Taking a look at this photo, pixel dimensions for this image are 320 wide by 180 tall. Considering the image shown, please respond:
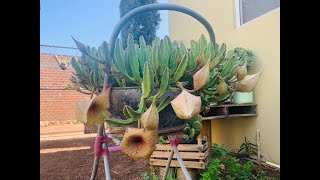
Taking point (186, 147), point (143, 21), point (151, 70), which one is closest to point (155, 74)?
point (151, 70)

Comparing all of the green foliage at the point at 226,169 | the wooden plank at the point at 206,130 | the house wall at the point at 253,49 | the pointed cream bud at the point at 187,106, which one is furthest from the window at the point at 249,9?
the pointed cream bud at the point at 187,106

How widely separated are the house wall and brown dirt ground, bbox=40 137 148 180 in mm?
611

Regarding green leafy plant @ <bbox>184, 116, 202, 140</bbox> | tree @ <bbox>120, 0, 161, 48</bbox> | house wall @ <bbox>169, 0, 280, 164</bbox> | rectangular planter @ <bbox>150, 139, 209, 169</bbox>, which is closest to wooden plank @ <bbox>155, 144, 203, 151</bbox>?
rectangular planter @ <bbox>150, 139, 209, 169</bbox>

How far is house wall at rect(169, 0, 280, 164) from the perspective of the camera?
46.0 inches

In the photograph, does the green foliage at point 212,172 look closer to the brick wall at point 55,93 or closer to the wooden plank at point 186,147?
the wooden plank at point 186,147

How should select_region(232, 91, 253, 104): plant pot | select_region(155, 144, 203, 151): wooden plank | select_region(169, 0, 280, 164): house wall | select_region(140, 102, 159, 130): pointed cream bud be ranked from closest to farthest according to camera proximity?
select_region(140, 102, 159, 130): pointed cream bud < select_region(155, 144, 203, 151): wooden plank < select_region(169, 0, 280, 164): house wall < select_region(232, 91, 253, 104): plant pot

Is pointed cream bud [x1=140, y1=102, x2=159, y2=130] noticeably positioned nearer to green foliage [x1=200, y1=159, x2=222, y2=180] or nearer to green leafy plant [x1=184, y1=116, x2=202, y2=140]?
green leafy plant [x1=184, y1=116, x2=202, y2=140]

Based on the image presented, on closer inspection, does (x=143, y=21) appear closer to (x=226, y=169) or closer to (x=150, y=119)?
(x=150, y=119)

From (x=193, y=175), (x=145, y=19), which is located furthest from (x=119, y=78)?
(x=193, y=175)

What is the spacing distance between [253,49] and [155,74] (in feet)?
3.73

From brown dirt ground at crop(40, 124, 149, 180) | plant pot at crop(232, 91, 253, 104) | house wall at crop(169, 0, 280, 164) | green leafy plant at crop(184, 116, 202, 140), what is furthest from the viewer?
plant pot at crop(232, 91, 253, 104)

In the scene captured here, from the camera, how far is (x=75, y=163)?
109 cm
